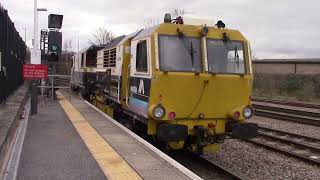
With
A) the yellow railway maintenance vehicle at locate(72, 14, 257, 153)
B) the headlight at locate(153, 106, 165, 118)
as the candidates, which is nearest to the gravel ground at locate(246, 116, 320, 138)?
the yellow railway maintenance vehicle at locate(72, 14, 257, 153)

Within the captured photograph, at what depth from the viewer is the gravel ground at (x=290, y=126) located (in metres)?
16.8

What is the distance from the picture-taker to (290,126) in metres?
18.6

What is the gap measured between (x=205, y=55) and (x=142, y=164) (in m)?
3.17

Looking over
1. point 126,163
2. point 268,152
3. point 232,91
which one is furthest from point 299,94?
point 126,163

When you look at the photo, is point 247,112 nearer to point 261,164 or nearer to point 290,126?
point 261,164

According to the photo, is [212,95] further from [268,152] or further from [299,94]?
[299,94]

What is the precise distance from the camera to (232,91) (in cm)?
1075

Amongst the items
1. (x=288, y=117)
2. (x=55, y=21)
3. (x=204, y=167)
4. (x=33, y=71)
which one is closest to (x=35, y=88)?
(x=33, y=71)

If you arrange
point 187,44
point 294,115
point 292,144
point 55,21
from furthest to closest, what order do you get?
point 55,21
point 294,115
point 292,144
point 187,44

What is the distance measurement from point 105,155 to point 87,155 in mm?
331

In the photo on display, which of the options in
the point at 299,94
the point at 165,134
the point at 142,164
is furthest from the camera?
the point at 299,94

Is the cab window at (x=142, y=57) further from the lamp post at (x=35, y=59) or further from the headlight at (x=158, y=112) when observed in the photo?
the lamp post at (x=35, y=59)

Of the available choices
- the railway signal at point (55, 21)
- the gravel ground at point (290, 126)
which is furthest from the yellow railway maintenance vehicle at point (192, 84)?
the railway signal at point (55, 21)

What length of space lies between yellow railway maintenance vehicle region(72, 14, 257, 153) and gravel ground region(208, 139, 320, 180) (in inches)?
29.7
